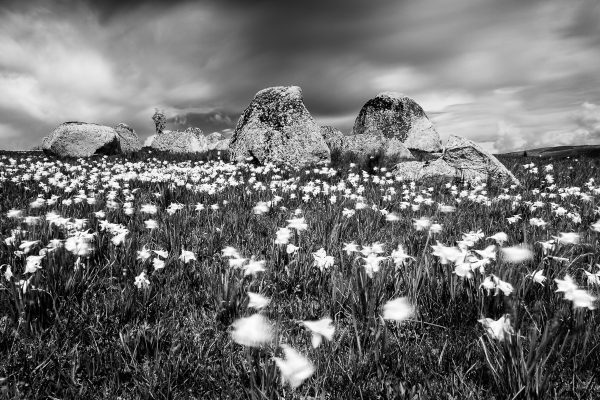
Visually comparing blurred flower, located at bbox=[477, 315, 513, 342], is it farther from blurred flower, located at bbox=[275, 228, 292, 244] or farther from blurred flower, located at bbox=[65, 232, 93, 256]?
blurred flower, located at bbox=[65, 232, 93, 256]

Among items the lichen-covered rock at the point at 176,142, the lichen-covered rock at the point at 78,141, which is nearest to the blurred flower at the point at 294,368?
the lichen-covered rock at the point at 78,141

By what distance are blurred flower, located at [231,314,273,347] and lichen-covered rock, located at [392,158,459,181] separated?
734cm

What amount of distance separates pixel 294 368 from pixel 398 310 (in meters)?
0.89

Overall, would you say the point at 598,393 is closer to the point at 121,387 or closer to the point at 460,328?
the point at 460,328

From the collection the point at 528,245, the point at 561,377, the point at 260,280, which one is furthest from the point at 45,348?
the point at 528,245

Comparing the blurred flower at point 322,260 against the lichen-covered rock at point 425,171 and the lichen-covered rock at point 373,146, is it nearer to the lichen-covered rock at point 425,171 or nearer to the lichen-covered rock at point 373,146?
the lichen-covered rock at point 425,171

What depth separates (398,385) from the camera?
170cm

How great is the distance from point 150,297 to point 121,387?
0.75 m

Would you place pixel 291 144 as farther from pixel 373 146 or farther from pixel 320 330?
pixel 320 330

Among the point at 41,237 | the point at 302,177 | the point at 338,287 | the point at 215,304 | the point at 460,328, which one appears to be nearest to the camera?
the point at 460,328

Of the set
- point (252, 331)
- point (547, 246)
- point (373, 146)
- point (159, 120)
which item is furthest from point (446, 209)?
point (159, 120)

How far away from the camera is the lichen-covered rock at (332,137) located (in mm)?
15308

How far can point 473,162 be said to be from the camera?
349 inches

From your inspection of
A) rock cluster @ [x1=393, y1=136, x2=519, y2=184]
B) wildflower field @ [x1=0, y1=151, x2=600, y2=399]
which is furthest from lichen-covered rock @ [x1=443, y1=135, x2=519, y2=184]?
wildflower field @ [x1=0, y1=151, x2=600, y2=399]
